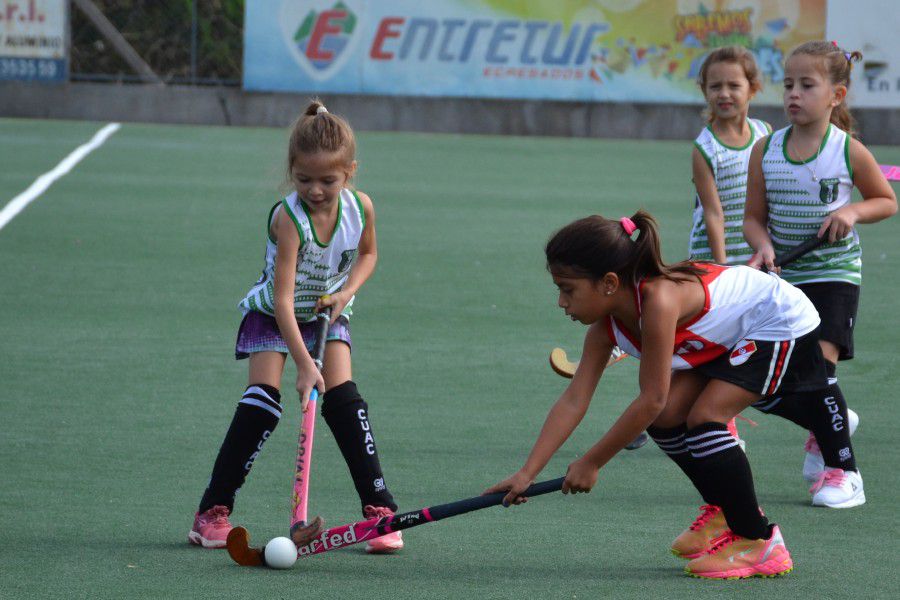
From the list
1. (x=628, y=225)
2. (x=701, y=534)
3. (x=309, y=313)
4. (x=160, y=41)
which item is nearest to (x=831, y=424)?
(x=701, y=534)

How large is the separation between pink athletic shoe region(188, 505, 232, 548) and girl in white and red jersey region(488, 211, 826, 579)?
837 mm

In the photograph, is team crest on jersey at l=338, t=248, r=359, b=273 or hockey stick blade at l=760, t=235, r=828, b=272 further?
hockey stick blade at l=760, t=235, r=828, b=272

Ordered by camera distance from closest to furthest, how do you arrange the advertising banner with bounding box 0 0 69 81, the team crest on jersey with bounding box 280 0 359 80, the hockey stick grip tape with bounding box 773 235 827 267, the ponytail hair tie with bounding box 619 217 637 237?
the ponytail hair tie with bounding box 619 217 637 237, the hockey stick grip tape with bounding box 773 235 827 267, the team crest on jersey with bounding box 280 0 359 80, the advertising banner with bounding box 0 0 69 81

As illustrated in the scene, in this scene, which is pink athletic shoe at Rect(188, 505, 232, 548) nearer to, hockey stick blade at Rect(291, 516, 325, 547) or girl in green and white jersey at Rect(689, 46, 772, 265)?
hockey stick blade at Rect(291, 516, 325, 547)

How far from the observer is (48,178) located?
13.0 m

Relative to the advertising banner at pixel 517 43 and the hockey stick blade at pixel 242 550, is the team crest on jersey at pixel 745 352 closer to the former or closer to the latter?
the hockey stick blade at pixel 242 550

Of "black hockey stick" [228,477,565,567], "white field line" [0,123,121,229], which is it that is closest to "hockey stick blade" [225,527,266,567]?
"black hockey stick" [228,477,565,567]

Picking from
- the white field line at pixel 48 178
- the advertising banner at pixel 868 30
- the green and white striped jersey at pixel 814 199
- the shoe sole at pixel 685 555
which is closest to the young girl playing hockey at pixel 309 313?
the shoe sole at pixel 685 555

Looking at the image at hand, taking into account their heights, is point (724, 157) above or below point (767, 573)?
above

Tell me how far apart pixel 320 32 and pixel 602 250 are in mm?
15246

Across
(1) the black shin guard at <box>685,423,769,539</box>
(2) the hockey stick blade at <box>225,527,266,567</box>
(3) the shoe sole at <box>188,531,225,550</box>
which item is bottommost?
(3) the shoe sole at <box>188,531,225,550</box>

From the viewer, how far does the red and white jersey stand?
4078 millimetres

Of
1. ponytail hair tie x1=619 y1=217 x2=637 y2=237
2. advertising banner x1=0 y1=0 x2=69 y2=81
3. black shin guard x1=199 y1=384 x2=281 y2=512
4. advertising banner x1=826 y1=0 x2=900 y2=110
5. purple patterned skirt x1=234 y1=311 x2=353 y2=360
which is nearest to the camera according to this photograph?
ponytail hair tie x1=619 y1=217 x2=637 y2=237

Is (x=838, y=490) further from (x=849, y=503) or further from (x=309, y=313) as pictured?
(x=309, y=313)
